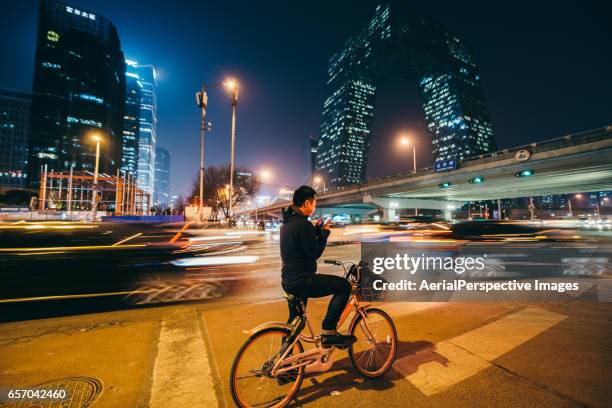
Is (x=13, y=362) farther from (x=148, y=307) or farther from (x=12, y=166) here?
(x=12, y=166)

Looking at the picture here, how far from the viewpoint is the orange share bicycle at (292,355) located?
2.64 metres

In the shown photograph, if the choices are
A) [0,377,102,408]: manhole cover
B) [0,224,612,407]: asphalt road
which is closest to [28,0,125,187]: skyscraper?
[0,224,612,407]: asphalt road

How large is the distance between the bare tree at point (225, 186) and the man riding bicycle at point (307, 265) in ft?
172

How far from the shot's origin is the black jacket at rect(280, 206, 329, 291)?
2.86m

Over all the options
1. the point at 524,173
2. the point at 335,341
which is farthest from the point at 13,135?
the point at 524,173

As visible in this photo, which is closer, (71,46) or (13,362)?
(13,362)

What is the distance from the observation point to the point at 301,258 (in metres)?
2.94

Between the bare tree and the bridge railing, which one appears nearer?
the bridge railing

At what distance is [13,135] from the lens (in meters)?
110

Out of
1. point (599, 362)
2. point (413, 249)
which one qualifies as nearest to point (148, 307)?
A: point (599, 362)

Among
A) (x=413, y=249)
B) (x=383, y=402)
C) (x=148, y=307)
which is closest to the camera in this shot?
(x=383, y=402)

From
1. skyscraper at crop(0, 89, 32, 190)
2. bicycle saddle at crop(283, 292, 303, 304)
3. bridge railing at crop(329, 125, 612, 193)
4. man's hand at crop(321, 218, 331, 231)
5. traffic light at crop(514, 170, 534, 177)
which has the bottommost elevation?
bicycle saddle at crop(283, 292, 303, 304)

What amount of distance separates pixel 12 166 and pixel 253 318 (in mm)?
157453

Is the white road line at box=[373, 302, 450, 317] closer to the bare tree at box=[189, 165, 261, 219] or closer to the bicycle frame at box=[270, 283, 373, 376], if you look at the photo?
the bicycle frame at box=[270, 283, 373, 376]
